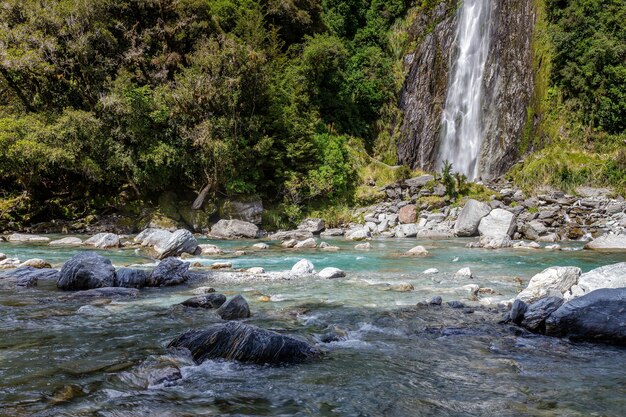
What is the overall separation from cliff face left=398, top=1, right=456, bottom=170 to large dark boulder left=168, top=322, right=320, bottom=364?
2630cm

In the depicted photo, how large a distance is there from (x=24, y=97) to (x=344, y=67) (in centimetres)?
1895

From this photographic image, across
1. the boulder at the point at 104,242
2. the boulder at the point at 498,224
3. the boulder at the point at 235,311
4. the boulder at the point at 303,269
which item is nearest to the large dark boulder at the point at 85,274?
the boulder at the point at 235,311

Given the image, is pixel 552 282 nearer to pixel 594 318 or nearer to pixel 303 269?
pixel 594 318

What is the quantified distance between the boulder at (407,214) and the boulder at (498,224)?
3872 mm

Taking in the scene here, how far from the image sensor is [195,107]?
21.3 meters

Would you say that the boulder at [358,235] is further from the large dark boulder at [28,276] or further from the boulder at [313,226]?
the large dark boulder at [28,276]

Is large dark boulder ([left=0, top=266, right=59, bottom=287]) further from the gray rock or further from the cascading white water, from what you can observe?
the cascading white water

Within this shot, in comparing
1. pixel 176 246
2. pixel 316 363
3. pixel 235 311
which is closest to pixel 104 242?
pixel 176 246

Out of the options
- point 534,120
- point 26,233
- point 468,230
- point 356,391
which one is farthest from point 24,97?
point 534,120

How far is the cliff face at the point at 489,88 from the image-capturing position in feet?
89.4

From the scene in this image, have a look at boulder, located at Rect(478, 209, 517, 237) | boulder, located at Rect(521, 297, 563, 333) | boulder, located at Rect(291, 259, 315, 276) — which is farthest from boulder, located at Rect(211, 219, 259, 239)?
boulder, located at Rect(521, 297, 563, 333)

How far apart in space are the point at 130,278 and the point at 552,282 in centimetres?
773

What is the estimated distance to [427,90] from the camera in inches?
1211

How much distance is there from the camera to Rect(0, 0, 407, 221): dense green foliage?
19.7 metres
